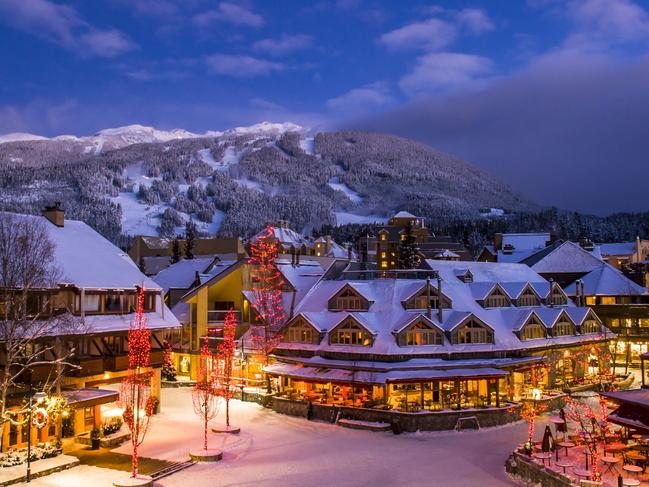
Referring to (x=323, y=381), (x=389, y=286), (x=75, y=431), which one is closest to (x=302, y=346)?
(x=323, y=381)

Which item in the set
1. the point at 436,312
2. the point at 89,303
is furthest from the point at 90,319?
the point at 436,312

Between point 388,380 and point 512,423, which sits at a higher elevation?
point 388,380

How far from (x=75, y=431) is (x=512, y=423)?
25818 mm

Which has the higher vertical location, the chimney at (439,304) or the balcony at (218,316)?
the chimney at (439,304)

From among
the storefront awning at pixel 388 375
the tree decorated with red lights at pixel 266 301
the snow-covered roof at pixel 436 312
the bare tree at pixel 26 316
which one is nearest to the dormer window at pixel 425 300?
the snow-covered roof at pixel 436 312

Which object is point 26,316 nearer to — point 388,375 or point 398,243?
point 388,375

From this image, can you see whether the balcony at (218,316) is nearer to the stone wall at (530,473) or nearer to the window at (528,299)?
the window at (528,299)

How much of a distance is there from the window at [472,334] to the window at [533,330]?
413 cm

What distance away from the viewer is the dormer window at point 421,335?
134 feet

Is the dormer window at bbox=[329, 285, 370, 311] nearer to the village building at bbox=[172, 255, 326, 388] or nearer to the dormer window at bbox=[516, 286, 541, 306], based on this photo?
the village building at bbox=[172, 255, 326, 388]

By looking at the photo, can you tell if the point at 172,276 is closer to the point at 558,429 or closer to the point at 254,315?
the point at 254,315

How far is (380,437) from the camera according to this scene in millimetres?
34844

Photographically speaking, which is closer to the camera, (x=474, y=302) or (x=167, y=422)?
(x=167, y=422)

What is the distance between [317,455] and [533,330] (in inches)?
923
